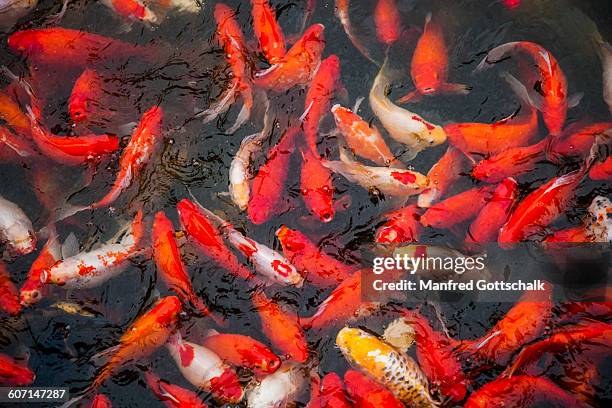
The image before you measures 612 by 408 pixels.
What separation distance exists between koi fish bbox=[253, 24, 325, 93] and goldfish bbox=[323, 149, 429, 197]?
32 centimetres

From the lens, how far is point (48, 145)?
195cm

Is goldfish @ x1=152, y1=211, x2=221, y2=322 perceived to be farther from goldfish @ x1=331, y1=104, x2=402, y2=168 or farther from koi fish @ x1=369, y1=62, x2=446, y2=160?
koi fish @ x1=369, y1=62, x2=446, y2=160

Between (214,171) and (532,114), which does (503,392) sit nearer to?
(532,114)

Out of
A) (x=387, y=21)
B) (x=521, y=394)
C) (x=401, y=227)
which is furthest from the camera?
(x=387, y=21)

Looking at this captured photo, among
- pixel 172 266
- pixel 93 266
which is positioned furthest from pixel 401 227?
pixel 93 266

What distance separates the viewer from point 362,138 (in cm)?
189

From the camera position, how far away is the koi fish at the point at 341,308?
5.96 ft

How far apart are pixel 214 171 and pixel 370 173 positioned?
52cm

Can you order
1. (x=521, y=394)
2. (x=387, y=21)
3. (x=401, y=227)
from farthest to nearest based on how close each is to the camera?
(x=387, y=21), (x=401, y=227), (x=521, y=394)

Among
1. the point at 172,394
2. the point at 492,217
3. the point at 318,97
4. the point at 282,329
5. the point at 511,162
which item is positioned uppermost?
the point at 318,97

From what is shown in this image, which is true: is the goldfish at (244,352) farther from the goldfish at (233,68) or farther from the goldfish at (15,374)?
the goldfish at (233,68)

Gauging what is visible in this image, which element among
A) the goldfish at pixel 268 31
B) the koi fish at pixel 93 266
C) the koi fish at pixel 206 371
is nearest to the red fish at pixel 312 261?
the koi fish at pixel 206 371

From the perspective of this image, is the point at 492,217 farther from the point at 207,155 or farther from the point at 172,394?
the point at 172,394

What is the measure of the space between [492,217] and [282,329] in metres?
0.75
